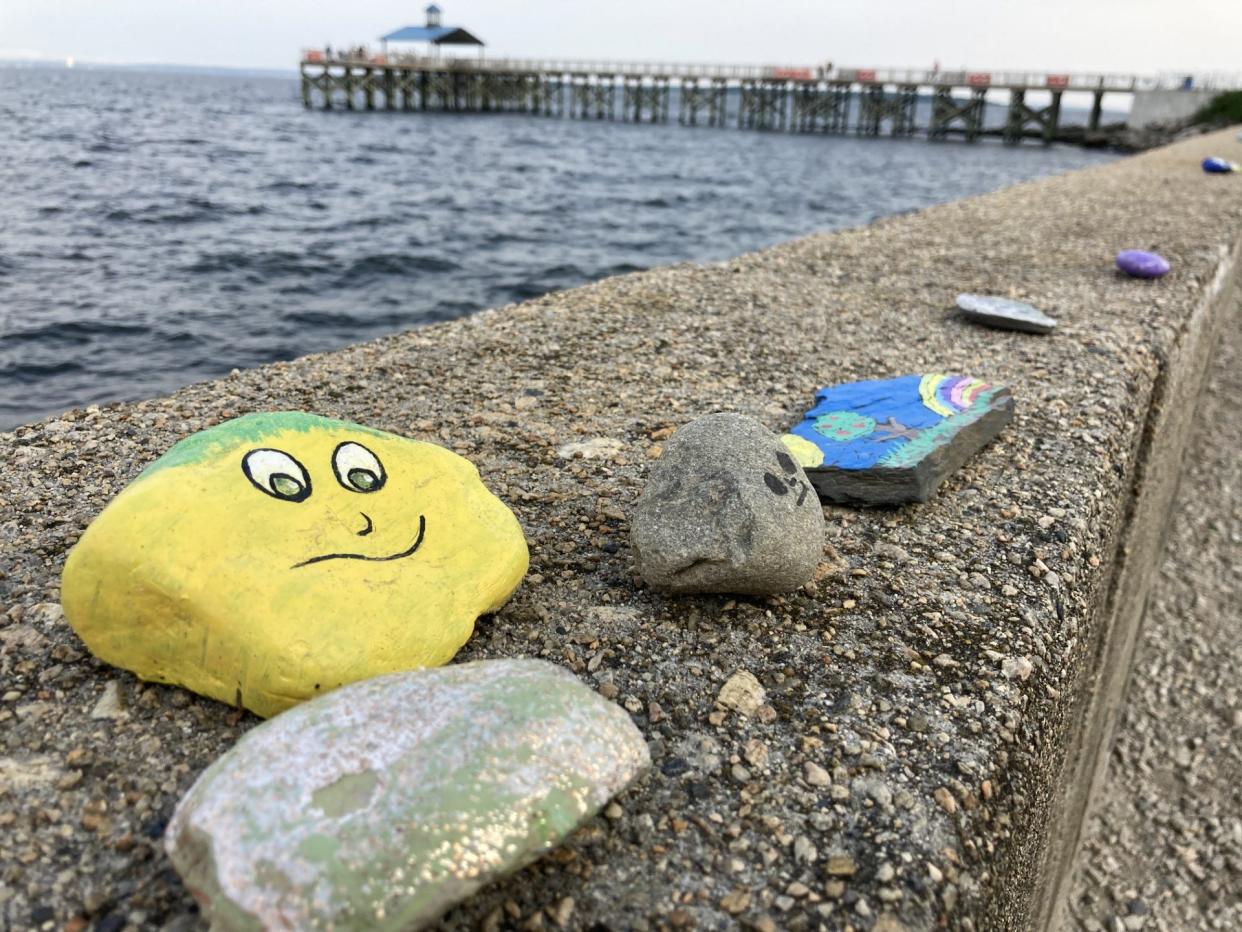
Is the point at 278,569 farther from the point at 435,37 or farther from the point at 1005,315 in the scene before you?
the point at 435,37

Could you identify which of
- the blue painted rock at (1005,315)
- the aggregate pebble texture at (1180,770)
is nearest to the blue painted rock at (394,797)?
the aggregate pebble texture at (1180,770)

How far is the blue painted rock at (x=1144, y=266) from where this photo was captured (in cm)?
677

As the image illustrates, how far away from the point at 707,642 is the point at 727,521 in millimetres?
346

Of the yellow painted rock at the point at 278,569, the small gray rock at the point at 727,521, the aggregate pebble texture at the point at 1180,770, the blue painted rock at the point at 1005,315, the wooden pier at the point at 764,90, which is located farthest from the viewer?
the wooden pier at the point at 764,90

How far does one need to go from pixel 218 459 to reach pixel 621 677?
1.22 m

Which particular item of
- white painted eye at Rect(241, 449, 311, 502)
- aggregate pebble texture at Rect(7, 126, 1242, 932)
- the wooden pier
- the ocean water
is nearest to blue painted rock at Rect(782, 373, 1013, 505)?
aggregate pebble texture at Rect(7, 126, 1242, 932)

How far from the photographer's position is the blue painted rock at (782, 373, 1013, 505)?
3.29m

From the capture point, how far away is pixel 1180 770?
4.43 m

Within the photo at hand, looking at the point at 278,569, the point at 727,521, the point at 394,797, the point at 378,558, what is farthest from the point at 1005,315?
the point at 394,797

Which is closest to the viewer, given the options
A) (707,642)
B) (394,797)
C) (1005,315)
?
(394,797)

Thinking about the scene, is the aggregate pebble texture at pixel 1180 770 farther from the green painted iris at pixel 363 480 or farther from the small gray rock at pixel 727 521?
the green painted iris at pixel 363 480

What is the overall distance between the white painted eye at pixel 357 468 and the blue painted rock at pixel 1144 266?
6.38 metres

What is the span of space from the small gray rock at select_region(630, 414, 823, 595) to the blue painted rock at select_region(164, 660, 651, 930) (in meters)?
0.72

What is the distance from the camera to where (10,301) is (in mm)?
8945
